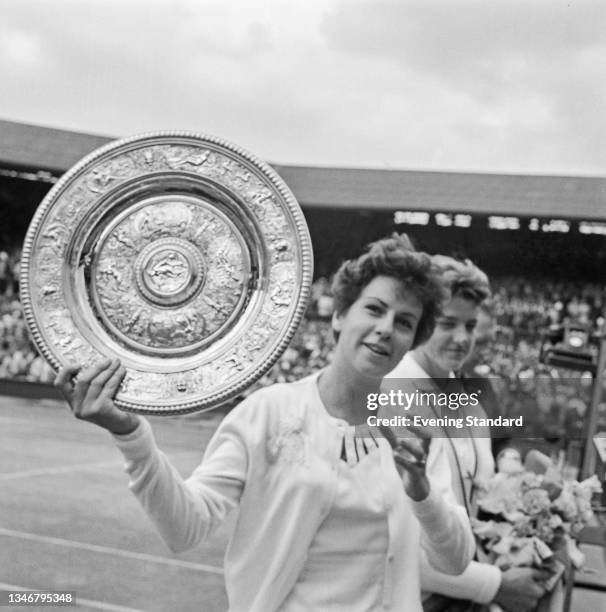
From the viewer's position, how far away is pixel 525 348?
1906 millimetres

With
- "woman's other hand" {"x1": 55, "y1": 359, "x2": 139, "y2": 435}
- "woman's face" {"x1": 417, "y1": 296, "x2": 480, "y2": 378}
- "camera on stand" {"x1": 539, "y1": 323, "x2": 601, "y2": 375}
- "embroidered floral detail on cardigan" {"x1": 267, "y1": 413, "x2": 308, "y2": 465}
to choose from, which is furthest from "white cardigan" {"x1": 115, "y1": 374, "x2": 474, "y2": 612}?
"camera on stand" {"x1": 539, "y1": 323, "x2": 601, "y2": 375}

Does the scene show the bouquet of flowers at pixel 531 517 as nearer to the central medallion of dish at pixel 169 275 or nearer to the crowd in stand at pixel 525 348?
the crowd in stand at pixel 525 348

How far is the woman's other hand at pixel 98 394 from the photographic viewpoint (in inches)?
34.8

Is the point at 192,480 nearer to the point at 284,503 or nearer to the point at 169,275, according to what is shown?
the point at 284,503

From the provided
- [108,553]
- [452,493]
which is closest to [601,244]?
[452,493]

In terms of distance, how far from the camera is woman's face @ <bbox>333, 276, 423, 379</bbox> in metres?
1.05

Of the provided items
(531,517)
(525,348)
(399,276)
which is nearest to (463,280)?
(399,276)

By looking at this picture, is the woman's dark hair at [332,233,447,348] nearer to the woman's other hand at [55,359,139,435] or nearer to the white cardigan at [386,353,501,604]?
the white cardigan at [386,353,501,604]

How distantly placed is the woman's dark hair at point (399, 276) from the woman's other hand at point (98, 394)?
0.31m

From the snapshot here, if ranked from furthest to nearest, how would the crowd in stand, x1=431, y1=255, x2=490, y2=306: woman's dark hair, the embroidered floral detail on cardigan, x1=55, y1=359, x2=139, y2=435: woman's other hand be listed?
the crowd in stand, x1=431, y1=255, x2=490, y2=306: woman's dark hair, the embroidered floral detail on cardigan, x1=55, y1=359, x2=139, y2=435: woman's other hand

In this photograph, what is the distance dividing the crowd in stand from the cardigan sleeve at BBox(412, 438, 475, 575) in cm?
35

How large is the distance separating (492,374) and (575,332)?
9.8 inches

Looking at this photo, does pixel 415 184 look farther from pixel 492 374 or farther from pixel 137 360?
pixel 137 360

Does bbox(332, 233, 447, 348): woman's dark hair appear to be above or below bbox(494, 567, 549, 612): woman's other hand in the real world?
above
